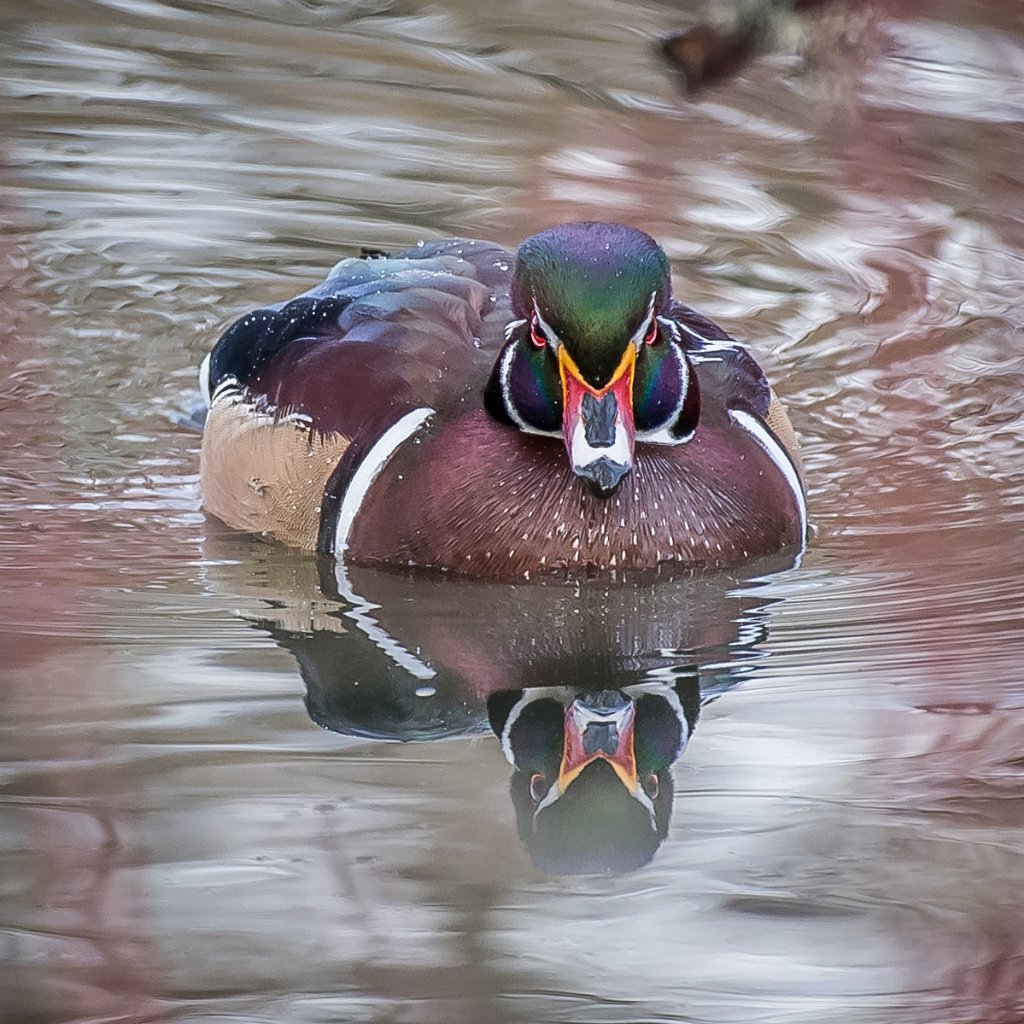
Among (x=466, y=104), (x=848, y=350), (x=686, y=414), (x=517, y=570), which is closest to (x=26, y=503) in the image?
(x=517, y=570)

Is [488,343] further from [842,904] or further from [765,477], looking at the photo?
[842,904]

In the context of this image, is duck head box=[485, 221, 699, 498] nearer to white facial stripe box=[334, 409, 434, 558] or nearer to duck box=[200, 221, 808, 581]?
duck box=[200, 221, 808, 581]

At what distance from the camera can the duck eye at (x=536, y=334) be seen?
175 inches

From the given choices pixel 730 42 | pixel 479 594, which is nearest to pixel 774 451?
pixel 479 594

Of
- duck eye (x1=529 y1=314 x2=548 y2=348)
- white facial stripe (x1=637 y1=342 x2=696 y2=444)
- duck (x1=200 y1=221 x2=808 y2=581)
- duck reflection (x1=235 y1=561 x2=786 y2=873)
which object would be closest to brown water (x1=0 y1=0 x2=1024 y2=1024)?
duck reflection (x1=235 y1=561 x2=786 y2=873)

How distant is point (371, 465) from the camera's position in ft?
15.6

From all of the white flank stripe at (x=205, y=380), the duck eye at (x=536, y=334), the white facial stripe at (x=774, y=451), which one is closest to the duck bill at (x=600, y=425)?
the duck eye at (x=536, y=334)

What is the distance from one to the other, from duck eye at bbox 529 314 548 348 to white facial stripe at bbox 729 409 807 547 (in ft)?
2.26

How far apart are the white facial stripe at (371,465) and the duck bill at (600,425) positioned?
56cm

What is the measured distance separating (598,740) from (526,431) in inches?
44.2

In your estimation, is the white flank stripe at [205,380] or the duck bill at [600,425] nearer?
the duck bill at [600,425]

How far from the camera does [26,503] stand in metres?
5.25

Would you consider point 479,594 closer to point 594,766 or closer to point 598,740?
point 598,740

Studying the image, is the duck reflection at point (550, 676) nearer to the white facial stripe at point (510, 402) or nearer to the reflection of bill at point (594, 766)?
the reflection of bill at point (594, 766)
